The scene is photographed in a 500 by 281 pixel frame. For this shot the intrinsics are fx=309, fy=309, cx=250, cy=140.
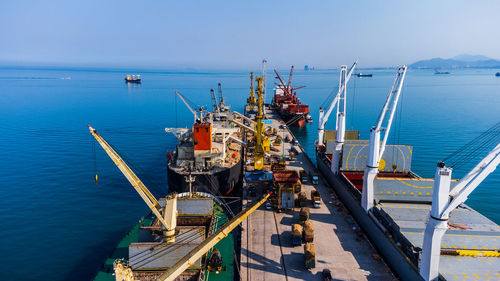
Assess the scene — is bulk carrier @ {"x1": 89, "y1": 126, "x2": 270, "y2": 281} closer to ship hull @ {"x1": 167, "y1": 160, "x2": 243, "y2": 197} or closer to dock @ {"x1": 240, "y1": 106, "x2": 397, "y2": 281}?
dock @ {"x1": 240, "y1": 106, "x2": 397, "y2": 281}

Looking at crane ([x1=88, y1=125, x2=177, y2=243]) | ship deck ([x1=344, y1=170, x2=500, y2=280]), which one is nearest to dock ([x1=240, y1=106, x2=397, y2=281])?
ship deck ([x1=344, y1=170, x2=500, y2=280])

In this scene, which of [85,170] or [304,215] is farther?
[85,170]

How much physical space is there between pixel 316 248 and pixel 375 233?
21.4ft

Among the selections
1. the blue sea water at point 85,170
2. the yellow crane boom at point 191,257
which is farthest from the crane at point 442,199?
the blue sea water at point 85,170

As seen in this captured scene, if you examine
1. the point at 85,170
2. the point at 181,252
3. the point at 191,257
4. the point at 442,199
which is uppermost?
the point at 442,199

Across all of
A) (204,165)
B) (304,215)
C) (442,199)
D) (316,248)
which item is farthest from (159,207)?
(442,199)

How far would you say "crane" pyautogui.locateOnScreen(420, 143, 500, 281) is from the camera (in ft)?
64.8

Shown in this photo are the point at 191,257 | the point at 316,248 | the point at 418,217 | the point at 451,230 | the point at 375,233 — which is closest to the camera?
the point at 191,257

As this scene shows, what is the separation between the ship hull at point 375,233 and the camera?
24212 mm

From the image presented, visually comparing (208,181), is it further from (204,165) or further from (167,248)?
(167,248)

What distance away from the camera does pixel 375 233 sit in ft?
99.3

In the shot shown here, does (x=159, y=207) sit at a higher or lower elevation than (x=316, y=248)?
higher

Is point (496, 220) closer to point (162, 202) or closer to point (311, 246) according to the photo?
point (311, 246)

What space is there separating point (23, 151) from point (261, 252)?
63652 millimetres
